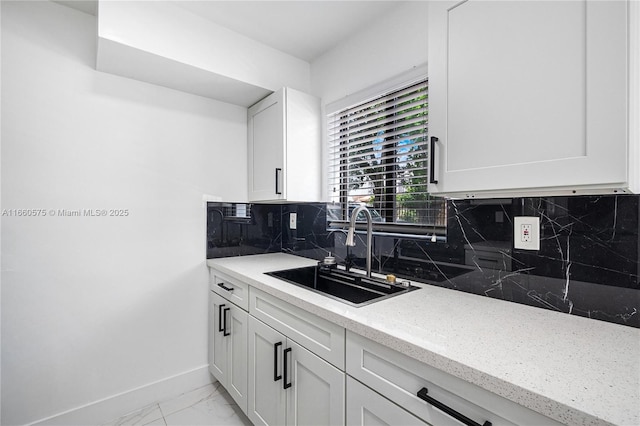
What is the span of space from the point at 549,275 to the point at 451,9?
3.50 feet

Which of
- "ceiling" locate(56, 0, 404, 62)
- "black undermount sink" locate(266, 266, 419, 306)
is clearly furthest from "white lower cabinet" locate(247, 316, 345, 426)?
"ceiling" locate(56, 0, 404, 62)

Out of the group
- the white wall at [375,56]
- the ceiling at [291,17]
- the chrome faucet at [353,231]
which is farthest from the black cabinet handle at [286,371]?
the ceiling at [291,17]

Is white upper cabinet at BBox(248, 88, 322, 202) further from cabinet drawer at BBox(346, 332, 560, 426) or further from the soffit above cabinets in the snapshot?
cabinet drawer at BBox(346, 332, 560, 426)

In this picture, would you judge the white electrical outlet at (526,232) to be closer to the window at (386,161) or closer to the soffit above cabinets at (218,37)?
the window at (386,161)

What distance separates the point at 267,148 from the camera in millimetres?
2139

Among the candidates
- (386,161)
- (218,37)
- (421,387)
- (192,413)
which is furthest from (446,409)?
(218,37)

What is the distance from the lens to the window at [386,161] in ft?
5.33

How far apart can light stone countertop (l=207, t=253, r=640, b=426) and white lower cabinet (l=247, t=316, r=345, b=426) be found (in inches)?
9.2

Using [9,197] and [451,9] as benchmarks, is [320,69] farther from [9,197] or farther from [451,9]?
[9,197]

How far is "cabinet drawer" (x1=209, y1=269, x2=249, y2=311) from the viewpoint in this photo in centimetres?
175

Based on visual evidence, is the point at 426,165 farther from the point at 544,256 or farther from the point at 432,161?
the point at 544,256

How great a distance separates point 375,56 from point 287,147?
30.3 inches

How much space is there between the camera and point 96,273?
5.93ft

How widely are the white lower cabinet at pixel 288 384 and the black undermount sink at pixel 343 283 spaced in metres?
0.29
